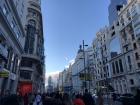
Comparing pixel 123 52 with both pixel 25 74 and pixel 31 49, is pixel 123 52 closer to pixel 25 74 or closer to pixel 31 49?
pixel 31 49

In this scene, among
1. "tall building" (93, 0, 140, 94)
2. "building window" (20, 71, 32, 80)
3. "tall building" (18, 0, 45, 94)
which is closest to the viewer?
"tall building" (93, 0, 140, 94)

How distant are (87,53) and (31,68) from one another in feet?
185

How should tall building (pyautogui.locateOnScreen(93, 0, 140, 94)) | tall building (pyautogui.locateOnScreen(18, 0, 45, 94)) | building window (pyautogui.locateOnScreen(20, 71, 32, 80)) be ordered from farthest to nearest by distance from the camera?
tall building (pyautogui.locateOnScreen(18, 0, 45, 94))
building window (pyautogui.locateOnScreen(20, 71, 32, 80))
tall building (pyautogui.locateOnScreen(93, 0, 140, 94))

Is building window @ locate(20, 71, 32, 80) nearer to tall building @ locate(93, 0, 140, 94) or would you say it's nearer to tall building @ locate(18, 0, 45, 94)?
tall building @ locate(18, 0, 45, 94)

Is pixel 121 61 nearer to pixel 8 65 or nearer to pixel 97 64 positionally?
pixel 97 64

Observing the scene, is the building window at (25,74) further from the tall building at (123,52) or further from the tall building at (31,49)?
the tall building at (123,52)

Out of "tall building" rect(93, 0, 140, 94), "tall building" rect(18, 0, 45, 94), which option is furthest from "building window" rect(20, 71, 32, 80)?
"tall building" rect(93, 0, 140, 94)

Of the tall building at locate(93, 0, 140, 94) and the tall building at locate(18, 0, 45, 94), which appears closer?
the tall building at locate(93, 0, 140, 94)

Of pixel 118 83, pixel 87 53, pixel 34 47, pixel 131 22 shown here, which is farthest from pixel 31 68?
pixel 87 53

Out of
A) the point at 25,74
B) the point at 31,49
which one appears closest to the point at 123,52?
the point at 31,49

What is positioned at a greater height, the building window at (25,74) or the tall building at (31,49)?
the tall building at (31,49)

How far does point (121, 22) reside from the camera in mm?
52656

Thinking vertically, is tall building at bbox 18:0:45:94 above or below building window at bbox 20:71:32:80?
above

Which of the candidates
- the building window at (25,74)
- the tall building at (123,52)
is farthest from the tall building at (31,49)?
the tall building at (123,52)
